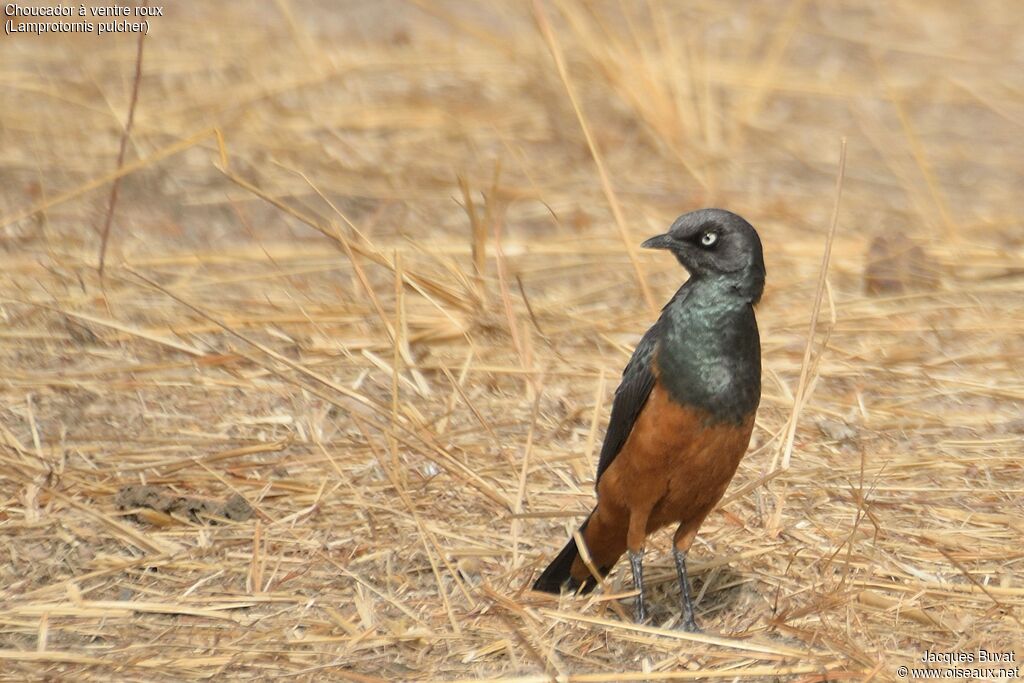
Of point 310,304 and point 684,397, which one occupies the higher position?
point 684,397

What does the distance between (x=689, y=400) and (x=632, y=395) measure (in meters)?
0.22

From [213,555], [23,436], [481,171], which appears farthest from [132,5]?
[213,555]

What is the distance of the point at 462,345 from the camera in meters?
6.46

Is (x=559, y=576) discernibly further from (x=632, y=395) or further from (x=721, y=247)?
(x=721, y=247)

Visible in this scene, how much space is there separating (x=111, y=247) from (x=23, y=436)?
2098 millimetres

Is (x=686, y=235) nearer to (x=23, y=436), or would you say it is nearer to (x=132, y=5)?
(x=23, y=436)

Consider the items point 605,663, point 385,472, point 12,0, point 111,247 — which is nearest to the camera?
point 605,663

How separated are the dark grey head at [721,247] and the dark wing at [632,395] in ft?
0.81

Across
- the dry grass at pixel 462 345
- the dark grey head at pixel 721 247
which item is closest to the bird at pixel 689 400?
the dark grey head at pixel 721 247

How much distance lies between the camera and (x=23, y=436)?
17.9ft

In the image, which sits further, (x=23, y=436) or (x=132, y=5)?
(x=132, y=5)

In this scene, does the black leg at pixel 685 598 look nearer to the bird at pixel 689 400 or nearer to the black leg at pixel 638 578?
the bird at pixel 689 400

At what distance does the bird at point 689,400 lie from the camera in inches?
169

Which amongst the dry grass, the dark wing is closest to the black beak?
the dark wing
